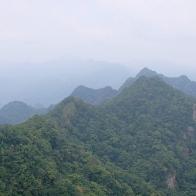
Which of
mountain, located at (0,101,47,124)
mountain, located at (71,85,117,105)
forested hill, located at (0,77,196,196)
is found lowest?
mountain, located at (0,101,47,124)

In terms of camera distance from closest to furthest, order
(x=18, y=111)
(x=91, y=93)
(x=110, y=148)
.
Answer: (x=110, y=148) < (x=18, y=111) < (x=91, y=93)

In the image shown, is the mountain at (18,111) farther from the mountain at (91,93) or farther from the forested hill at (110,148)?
the forested hill at (110,148)

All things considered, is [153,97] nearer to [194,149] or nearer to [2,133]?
[194,149]

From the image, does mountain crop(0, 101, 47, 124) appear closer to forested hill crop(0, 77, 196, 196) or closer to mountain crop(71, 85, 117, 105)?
mountain crop(71, 85, 117, 105)

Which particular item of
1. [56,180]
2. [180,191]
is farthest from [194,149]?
[56,180]

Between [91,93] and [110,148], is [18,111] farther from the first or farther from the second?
[110,148]

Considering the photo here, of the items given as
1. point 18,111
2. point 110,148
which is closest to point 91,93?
point 18,111

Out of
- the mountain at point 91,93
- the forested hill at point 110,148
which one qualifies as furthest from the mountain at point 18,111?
the forested hill at point 110,148

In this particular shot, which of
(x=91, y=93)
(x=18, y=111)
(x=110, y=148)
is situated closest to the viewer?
(x=110, y=148)

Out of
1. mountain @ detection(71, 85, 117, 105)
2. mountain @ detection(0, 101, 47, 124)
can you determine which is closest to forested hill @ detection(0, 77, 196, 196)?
mountain @ detection(71, 85, 117, 105)
